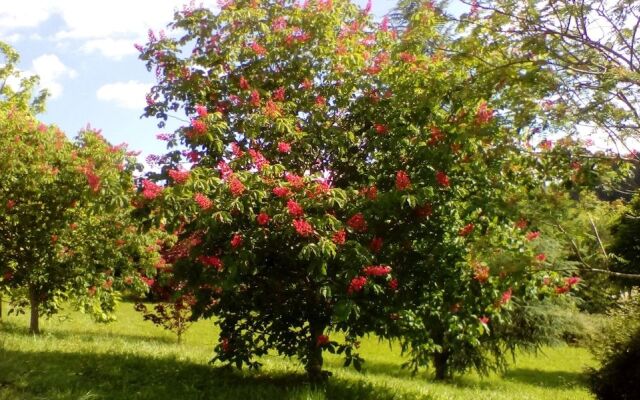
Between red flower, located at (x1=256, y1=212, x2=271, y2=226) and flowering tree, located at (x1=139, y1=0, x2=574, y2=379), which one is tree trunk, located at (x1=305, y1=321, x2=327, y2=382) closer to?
flowering tree, located at (x1=139, y1=0, x2=574, y2=379)

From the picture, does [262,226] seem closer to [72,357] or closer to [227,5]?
[227,5]

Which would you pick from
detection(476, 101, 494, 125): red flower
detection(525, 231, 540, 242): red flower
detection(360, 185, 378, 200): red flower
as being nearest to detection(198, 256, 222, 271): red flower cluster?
detection(360, 185, 378, 200): red flower

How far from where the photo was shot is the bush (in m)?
8.41

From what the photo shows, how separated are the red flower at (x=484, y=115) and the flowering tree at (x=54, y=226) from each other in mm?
6741

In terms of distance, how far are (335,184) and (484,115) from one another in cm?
238

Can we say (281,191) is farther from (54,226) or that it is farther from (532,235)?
(54,226)

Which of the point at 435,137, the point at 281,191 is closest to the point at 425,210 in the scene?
the point at 435,137

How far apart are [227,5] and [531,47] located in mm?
4342

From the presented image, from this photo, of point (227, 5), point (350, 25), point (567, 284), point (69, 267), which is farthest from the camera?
point (69, 267)

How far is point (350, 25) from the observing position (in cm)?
837

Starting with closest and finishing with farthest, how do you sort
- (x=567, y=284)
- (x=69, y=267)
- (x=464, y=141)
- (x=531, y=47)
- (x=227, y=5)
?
(x=531, y=47) < (x=464, y=141) < (x=567, y=284) < (x=227, y=5) < (x=69, y=267)

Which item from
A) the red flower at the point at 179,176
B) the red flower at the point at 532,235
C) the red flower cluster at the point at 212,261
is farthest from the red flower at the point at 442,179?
the red flower at the point at 179,176

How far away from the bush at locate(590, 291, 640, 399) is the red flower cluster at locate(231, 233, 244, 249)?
252 inches

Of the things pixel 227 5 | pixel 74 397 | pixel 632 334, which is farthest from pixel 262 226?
pixel 632 334
